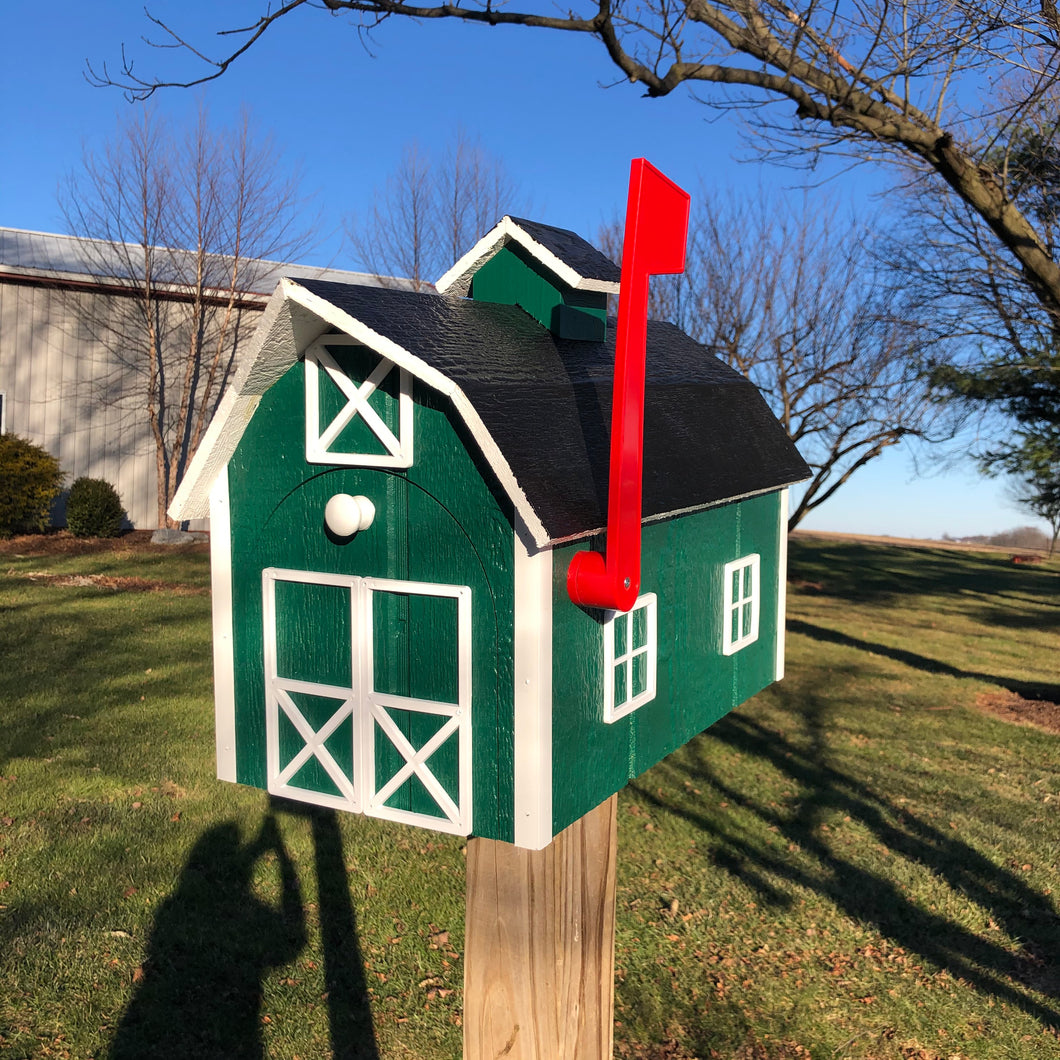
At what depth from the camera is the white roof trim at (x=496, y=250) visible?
10.1 feet

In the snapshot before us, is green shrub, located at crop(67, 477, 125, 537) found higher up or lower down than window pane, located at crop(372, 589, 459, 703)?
lower down

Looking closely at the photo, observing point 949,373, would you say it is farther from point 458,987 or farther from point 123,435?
point 123,435

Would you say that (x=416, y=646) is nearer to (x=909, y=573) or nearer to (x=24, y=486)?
(x=24, y=486)

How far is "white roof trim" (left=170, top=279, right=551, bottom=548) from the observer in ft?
7.75

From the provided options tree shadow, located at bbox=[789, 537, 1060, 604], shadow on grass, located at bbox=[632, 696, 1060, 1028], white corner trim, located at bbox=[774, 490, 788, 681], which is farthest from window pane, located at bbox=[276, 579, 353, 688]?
tree shadow, located at bbox=[789, 537, 1060, 604]

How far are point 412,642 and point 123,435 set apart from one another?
19.6 metres

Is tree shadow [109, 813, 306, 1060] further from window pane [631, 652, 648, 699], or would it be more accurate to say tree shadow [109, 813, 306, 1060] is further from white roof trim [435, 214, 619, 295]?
white roof trim [435, 214, 619, 295]

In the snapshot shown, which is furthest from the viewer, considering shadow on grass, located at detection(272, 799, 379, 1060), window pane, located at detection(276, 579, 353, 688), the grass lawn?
the grass lawn

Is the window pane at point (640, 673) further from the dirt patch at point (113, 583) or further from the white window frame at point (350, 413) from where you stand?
the dirt patch at point (113, 583)

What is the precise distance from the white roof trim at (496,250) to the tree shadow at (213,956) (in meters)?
3.71

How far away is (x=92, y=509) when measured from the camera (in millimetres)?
18047

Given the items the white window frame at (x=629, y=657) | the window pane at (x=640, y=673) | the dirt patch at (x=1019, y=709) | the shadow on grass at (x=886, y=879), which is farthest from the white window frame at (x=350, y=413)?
the dirt patch at (x=1019, y=709)

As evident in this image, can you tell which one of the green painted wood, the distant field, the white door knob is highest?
the green painted wood

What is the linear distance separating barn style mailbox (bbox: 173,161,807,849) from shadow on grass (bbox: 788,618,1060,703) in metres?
10.1
